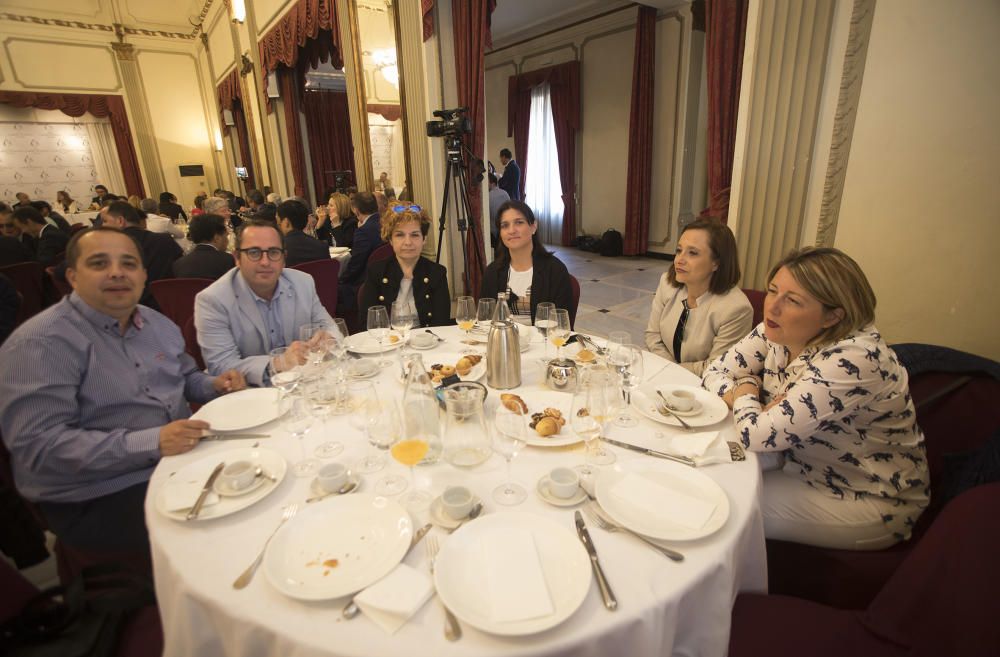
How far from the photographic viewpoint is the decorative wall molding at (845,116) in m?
2.10

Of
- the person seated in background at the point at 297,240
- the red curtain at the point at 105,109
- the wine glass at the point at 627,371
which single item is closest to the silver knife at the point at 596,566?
the wine glass at the point at 627,371

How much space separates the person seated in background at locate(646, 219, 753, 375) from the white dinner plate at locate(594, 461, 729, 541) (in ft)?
3.46

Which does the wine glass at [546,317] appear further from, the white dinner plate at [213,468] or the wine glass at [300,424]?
the white dinner plate at [213,468]

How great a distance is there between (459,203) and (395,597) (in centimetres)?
432

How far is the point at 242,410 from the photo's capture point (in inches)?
56.4

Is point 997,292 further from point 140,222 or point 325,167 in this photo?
point 325,167

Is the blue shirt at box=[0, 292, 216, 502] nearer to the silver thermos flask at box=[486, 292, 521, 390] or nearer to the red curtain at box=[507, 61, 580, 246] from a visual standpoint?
the silver thermos flask at box=[486, 292, 521, 390]

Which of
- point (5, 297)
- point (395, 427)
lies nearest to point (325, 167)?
point (5, 297)

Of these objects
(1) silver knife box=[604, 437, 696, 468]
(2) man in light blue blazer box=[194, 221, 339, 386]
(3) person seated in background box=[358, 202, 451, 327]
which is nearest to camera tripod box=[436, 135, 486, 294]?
(3) person seated in background box=[358, 202, 451, 327]

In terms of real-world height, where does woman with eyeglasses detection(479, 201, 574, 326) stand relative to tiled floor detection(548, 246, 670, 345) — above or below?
above

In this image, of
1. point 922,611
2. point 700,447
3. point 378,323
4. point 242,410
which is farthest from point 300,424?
point 922,611

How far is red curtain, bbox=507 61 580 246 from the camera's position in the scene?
8070 mm

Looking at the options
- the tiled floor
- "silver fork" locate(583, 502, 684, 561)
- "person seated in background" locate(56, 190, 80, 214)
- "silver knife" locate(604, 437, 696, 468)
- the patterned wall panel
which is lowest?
the tiled floor

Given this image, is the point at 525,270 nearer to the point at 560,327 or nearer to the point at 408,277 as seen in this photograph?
the point at 408,277
